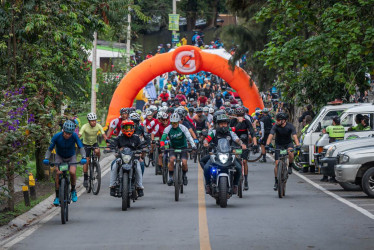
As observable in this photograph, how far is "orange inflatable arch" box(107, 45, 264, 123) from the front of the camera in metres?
40.6

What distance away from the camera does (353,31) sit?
819 inches

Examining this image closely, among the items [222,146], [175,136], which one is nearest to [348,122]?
[175,136]

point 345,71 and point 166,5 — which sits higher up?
point 166,5

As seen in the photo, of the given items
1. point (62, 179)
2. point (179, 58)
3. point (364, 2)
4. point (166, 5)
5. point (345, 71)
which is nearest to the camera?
point (62, 179)

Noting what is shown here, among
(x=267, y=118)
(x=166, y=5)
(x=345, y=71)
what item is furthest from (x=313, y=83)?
(x=166, y=5)

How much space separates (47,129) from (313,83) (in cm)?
1443

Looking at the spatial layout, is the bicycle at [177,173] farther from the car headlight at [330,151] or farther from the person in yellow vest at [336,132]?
the person in yellow vest at [336,132]

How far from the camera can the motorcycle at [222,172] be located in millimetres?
15859

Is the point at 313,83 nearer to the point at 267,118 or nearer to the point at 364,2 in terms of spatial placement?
the point at 267,118

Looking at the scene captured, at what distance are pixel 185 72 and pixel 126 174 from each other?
2523 cm

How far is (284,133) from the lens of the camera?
1847 centimetres

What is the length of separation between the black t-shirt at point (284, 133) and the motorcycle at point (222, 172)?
2.40 m

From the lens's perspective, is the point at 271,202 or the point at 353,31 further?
the point at 353,31

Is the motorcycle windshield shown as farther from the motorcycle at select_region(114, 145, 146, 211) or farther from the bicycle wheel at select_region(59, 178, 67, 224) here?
the bicycle wheel at select_region(59, 178, 67, 224)
